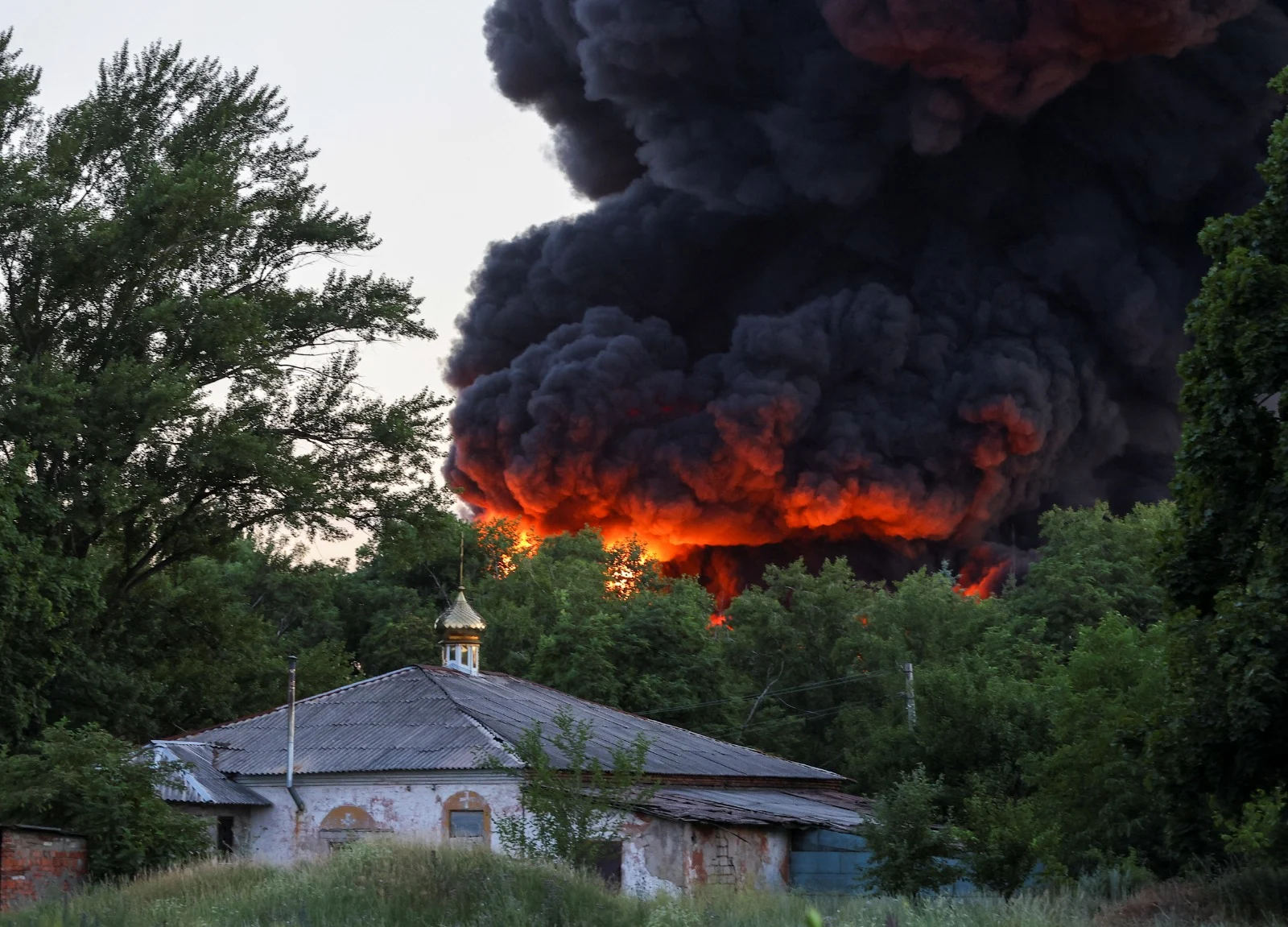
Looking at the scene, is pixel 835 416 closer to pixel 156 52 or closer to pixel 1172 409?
pixel 1172 409

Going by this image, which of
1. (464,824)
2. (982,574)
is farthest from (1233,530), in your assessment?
(982,574)

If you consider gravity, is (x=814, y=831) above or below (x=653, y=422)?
below

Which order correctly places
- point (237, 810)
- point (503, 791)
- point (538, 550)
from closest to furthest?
point (503, 791)
point (237, 810)
point (538, 550)

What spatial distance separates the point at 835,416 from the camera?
2199 inches

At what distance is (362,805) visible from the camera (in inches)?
934

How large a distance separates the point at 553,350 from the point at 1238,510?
1758 inches

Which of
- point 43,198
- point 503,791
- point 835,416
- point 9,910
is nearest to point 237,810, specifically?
point 503,791

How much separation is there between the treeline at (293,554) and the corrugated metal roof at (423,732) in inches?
116

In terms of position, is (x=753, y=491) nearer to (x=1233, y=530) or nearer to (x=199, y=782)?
(x=199, y=782)

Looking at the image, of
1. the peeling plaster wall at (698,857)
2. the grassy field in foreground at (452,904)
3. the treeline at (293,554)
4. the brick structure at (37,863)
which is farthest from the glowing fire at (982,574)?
the grassy field in foreground at (452,904)

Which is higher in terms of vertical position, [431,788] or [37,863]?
[431,788]

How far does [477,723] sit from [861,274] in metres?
40.1

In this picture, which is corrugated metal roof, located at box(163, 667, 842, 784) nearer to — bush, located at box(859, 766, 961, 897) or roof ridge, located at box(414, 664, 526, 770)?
roof ridge, located at box(414, 664, 526, 770)

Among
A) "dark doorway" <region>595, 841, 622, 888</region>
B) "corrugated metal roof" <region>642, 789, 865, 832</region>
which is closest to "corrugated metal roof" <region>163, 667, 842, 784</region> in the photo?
"corrugated metal roof" <region>642, 789, 865, 832</region>
